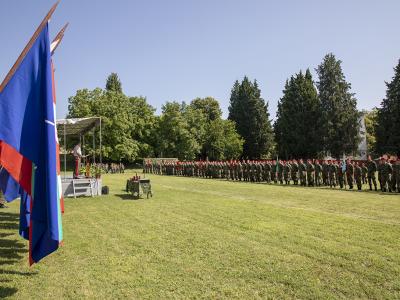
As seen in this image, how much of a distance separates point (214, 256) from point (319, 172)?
17.7 metres

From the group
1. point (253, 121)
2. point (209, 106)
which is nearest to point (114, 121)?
point (253, 121)

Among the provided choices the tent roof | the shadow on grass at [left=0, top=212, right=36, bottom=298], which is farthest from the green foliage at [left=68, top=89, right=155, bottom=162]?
the shadow on grass at [left=0, top=212, right=36, bottom=298]

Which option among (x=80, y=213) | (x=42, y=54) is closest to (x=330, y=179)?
(x=80, y=213)

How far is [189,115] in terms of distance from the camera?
65750 mm

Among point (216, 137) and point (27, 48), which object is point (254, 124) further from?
point (27, 48)

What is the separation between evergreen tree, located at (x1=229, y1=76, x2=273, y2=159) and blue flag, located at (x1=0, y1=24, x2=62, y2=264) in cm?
6112

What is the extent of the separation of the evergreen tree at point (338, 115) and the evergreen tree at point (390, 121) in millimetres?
6517

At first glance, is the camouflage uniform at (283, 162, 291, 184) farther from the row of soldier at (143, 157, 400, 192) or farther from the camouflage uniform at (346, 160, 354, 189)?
the camouflage uniform at (346, 160, 354, 189)

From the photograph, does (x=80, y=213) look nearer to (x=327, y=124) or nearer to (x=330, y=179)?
(x=330, y=179)

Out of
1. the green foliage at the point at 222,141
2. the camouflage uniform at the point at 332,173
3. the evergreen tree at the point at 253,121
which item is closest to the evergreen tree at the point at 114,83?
the green foliage at the point at 222,141

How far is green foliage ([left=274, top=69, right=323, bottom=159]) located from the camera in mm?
54000

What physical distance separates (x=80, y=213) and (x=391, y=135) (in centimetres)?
4156

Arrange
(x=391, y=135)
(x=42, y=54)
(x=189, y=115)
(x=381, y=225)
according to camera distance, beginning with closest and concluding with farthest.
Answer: (x=42, y=54) < (x=381, y=225) < (x=391, y=135) < (x=189, y=115)

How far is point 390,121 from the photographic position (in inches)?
1759
